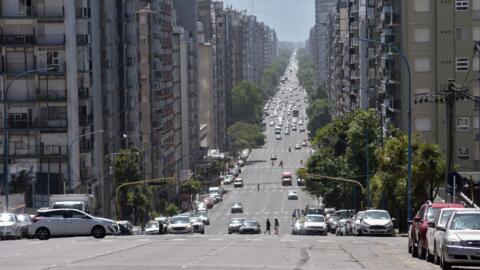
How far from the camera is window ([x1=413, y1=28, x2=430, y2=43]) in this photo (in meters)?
93.9

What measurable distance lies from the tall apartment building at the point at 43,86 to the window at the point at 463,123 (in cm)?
2836

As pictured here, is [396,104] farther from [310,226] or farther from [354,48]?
[354,48]

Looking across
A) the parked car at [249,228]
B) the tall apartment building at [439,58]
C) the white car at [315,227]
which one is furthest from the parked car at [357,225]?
the tall apartment building at [439,58]

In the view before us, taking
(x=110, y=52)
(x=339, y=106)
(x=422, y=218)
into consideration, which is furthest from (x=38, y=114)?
(x=339, y=106)

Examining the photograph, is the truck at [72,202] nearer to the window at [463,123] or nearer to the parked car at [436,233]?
the parked car at [436,233]

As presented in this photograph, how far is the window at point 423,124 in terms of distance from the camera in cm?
9475

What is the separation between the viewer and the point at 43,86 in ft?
300

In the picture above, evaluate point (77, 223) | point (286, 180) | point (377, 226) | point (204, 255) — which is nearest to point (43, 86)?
point (377, 226)

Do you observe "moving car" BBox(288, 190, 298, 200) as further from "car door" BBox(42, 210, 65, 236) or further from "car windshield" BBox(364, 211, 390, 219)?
"car door" BBox(42, 210, 65, 236)

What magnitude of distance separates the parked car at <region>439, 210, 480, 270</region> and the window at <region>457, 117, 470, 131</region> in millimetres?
65263

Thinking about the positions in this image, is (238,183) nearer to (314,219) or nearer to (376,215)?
(314,219)

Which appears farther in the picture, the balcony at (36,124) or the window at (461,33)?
the window at (461,33)

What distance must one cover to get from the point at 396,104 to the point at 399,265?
6785 centimetres

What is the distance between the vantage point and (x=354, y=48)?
149375 mm
